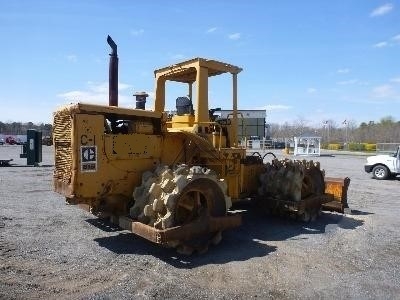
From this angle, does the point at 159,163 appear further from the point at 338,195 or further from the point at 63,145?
the point at 338,195

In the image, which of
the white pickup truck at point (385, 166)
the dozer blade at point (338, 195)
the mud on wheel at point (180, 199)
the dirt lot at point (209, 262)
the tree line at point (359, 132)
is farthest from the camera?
the tree line at point (359, 132)

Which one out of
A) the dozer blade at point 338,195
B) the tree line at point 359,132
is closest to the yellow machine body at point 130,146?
the dozer blade at point 338,195

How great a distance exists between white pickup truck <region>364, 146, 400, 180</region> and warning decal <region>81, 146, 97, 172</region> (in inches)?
703

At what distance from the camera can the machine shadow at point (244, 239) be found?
632cm

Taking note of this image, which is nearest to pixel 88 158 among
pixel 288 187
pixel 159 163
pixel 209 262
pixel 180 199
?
pixel 159 163

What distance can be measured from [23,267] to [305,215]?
562 cm

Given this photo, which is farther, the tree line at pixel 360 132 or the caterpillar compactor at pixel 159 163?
the tree line at pixel 360 132

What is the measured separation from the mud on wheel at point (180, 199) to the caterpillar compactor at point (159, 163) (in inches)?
0.6

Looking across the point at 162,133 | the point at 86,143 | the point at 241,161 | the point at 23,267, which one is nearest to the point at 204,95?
the point at 162,133

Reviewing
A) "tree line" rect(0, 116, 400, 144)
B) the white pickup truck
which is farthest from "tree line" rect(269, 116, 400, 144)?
the white pickup truck

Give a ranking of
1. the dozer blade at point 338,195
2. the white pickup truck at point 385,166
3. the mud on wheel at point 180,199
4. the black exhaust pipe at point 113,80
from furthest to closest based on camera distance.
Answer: the white pickup truck at point 385,166, the dozer blade at point 338,195, the black exhaust pipe at point 113,80, the mud on wheel at point 180,199

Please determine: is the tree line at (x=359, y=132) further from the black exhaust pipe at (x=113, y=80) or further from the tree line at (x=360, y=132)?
the black exhaust pipe at (x=113, y=80)

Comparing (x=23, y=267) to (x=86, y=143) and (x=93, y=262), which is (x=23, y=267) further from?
(x=86, y=143)

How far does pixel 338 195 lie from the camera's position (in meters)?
10.3
